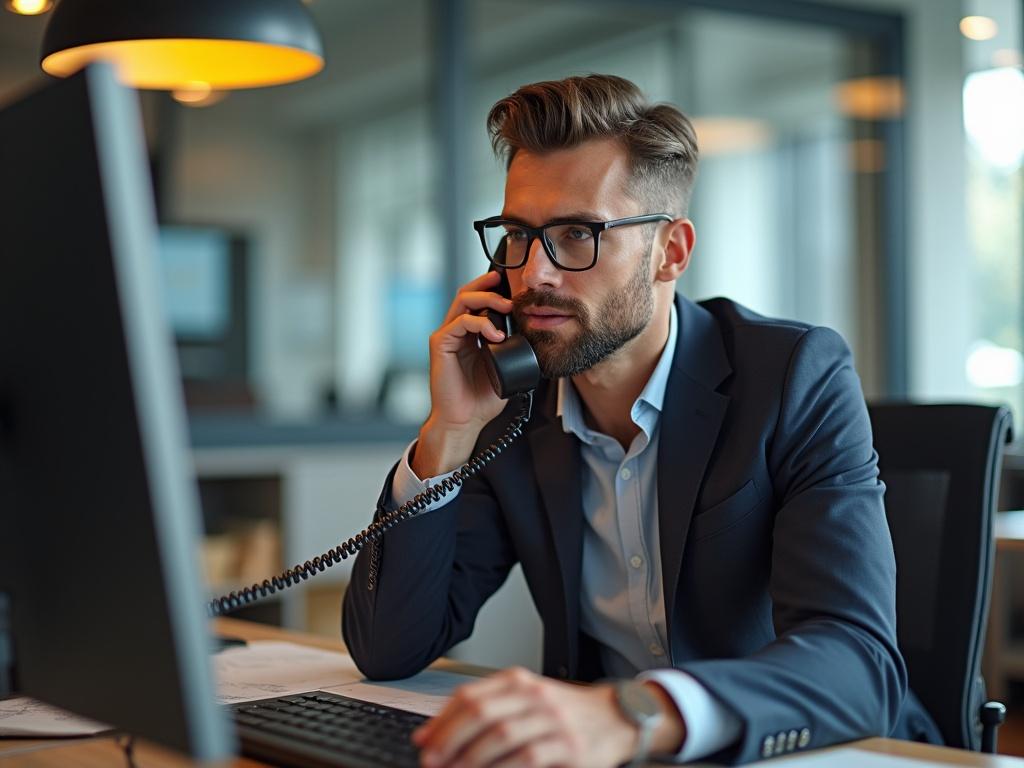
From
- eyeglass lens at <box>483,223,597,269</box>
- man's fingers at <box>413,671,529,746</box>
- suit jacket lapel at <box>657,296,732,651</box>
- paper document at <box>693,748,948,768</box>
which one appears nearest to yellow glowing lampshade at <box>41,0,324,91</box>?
eyeglass lens at <box>483,223,597,269</box>

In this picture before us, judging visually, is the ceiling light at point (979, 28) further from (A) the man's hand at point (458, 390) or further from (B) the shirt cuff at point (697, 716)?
(B) the shirt cuff at point (697, 716)

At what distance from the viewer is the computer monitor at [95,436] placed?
778 millimetres

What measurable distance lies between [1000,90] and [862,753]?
4.67 m

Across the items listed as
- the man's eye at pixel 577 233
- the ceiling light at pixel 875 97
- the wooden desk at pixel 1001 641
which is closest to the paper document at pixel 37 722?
the man's eye at pixel 577 233

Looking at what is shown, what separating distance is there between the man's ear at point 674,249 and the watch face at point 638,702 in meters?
0.85

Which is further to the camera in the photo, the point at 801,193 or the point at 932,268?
the point at 801,193

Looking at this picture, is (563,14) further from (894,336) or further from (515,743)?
(515,743)

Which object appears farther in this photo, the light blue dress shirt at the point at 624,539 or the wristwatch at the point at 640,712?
the light blue dress shirt at the point at 624,539

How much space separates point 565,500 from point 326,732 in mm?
628

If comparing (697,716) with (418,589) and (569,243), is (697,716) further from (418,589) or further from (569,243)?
(569,243)

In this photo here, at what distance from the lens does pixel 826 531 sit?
1383mm

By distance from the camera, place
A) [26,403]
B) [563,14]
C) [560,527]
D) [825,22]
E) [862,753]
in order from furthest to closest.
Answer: [563,14], [825,22], [560,527], [862,753], [26,403]

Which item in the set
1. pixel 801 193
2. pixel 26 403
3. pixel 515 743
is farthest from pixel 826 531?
→ pixel 801 193

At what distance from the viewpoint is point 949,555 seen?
5.76ft
